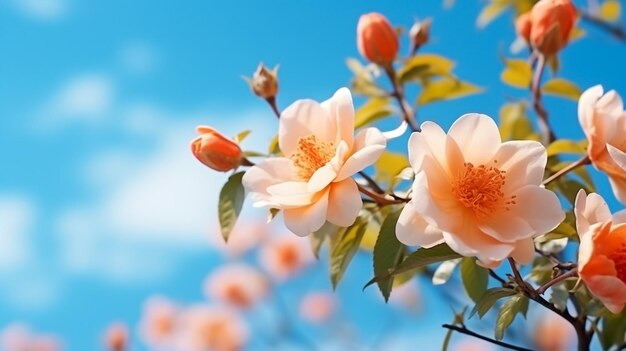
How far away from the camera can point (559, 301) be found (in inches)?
29.7

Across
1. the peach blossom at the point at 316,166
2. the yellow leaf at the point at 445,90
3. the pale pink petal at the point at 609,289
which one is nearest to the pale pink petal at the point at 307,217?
the peach blossom at the point at 316,166

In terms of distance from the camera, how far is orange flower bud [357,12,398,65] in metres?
1.03

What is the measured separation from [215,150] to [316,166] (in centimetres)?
12

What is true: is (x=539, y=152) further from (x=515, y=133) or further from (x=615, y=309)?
(x=515, y=133)

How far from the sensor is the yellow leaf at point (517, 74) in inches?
44.2

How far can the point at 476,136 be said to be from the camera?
67 centimetres

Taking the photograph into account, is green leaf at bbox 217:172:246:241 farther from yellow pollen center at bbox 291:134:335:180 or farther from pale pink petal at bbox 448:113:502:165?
pale pink petal at bbox 448:113:502:165

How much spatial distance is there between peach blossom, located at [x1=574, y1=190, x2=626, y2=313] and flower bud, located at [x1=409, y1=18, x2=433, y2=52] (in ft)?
2.10

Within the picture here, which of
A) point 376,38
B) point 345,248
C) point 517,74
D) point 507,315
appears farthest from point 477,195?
point 517,74

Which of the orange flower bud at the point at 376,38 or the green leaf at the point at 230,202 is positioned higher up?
the orange flower bud at the point at 376,38

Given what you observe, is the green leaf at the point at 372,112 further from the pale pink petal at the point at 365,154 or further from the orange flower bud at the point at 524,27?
the pale pink petal at the point at 365,154

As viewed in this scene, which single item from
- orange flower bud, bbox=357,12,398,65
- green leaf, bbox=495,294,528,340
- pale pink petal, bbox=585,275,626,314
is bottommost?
pale pink petal, bbox=585,275,626,314

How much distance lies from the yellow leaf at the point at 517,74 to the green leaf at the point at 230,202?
0.47 metres

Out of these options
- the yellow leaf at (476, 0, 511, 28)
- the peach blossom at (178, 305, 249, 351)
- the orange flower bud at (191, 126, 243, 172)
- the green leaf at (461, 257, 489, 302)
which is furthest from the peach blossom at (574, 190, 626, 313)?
the peach blossom at (178, 305, 249, 351)
